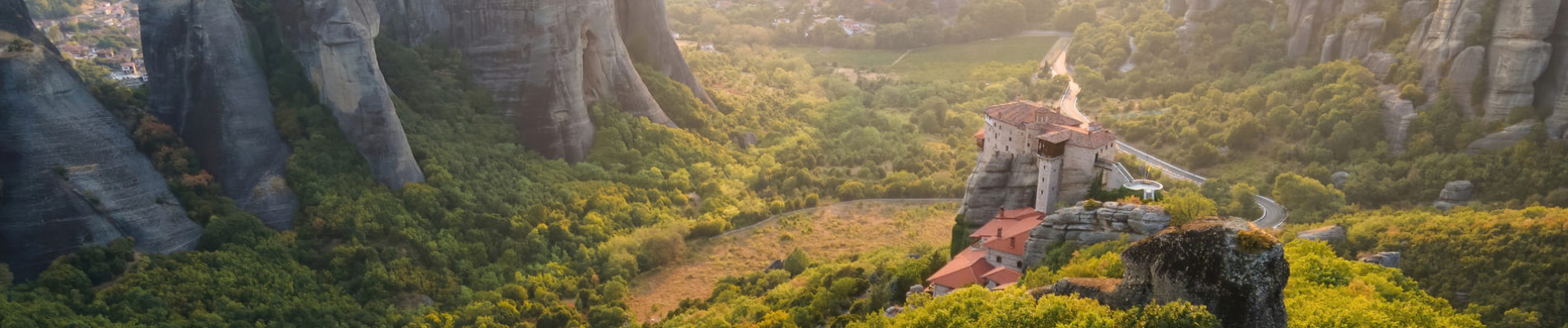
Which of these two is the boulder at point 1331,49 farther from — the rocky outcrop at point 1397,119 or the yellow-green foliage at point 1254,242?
the yellow-green foliage at point 1254,242

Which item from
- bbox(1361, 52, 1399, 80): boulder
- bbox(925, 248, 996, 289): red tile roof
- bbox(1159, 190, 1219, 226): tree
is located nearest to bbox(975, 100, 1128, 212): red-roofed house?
bbox(1159, 190, 1219, 226): tree

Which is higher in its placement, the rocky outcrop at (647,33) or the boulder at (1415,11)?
the boulder at (1415,11)

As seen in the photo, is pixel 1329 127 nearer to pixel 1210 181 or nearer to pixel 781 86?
pixel 1210 181

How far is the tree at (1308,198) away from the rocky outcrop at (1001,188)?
47.5 feet

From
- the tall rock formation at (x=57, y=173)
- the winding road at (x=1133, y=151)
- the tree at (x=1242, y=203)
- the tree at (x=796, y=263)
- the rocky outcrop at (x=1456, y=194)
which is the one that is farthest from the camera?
the tree at (x=796, y=263)

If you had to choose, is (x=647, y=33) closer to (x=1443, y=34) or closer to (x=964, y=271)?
(x=964, y=271)

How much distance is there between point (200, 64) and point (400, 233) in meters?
10.7

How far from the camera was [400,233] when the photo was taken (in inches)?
1969

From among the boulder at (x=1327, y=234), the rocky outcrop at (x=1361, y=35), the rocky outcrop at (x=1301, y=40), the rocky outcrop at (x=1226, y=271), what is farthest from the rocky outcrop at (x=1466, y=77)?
the rocky outcrop at (x=1226, y=271)

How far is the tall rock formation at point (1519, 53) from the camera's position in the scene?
5647cm

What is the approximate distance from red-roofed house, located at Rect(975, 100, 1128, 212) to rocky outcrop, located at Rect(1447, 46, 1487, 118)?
22387 mm

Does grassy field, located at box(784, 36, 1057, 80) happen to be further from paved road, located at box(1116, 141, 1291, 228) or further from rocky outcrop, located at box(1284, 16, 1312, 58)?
paved road, located at box(1116, 141, 1291, 228)

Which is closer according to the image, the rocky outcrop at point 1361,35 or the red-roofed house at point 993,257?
the red-roofed house at point 993,257

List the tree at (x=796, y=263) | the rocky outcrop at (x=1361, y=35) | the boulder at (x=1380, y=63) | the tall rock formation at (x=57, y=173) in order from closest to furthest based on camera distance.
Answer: the tall rock formation at (x=57, y=173) < the tree at (x=796, y=263) < the boulder at (x=1380, y=63) < the rocky outcrop at (x=1361, y=35)
